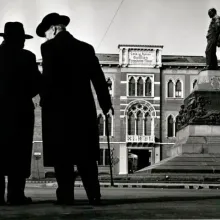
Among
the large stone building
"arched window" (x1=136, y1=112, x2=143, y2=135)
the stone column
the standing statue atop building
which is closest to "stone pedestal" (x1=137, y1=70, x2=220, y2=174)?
the standing statue atop building

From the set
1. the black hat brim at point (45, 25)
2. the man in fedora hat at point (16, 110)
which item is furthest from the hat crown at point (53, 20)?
the man in fedora hat at point (16, 110)

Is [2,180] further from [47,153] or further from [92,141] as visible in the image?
[92,141]

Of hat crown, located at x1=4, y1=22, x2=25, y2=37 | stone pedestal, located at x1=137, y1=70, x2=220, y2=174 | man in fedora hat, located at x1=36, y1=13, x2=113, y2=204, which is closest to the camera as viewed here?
man in fedora hat, located at x1=36, y1=13, x2=113, y2=204

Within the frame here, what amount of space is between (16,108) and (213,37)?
1354 cm

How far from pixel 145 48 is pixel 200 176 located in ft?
118

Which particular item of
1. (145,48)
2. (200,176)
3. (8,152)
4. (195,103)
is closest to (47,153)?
(8,152)

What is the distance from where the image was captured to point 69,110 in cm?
524

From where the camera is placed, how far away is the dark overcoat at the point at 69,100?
516 cm

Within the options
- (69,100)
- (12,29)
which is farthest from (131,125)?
(69,100)

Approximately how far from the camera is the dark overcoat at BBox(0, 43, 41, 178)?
533cm

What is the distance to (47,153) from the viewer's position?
17.0ft

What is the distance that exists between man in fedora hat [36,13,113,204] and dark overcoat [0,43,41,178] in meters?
0.25

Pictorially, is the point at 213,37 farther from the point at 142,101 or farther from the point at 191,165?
the point at 142,101

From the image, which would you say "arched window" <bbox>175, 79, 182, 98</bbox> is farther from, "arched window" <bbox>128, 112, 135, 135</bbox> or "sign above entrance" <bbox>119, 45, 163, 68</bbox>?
"arched window" <bbox>128, 112, 135, 135</bbox>
